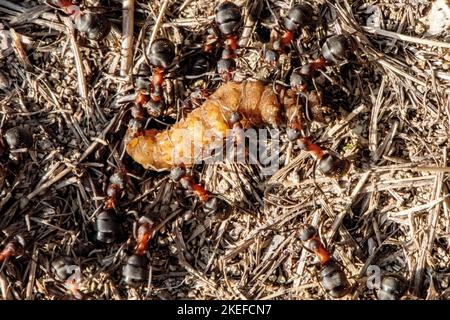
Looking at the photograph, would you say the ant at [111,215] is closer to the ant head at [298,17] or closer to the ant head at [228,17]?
the ant head at [228,17]

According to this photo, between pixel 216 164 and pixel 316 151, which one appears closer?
pixel 316 151

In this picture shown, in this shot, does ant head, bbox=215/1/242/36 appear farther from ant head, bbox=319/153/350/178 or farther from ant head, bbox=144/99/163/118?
ant head, bbox=319/153/350/178

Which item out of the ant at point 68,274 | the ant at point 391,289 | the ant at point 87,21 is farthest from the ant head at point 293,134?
the ant at point 68,274

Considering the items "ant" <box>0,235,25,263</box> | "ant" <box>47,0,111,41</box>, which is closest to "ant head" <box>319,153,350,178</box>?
"ant" <box>47,0,111,41</box>

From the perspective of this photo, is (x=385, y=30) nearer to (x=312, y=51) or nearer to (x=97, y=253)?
(x=312, y=51)

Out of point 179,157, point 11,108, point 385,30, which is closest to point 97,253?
point 179,157

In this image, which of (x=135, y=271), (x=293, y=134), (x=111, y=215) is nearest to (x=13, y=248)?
(x=111, y=215)

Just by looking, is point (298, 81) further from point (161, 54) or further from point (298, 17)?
point (161, 54)
